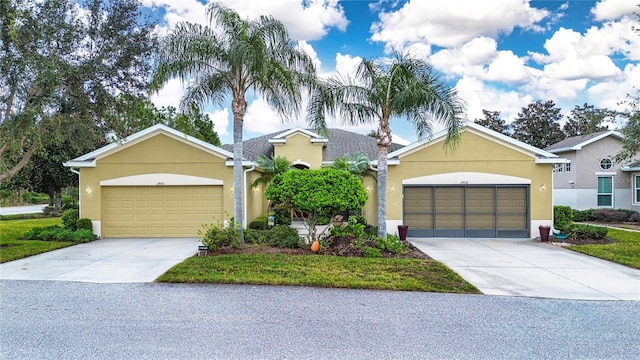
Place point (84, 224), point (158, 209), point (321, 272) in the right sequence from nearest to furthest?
point (321, 272), point (84, 224), point (158, 209)

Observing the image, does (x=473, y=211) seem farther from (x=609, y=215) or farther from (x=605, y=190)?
(x=605, y=190)

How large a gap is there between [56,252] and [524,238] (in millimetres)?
16653

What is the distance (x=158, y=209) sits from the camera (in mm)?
14172

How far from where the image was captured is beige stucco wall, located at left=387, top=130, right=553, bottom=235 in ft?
47.2

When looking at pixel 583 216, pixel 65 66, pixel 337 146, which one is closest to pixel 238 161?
pixel 65 66

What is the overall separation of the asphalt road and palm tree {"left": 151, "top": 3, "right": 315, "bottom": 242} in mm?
4939

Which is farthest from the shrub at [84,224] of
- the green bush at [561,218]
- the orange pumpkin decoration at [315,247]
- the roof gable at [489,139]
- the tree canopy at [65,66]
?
the green bush at [561,218]

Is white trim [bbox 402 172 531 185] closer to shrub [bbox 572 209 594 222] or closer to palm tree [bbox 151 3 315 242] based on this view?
palm tree [bbox 151 3 315 242]

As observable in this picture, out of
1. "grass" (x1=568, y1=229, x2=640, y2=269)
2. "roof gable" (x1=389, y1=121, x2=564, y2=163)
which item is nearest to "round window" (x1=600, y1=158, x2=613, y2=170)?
"grass" (x1=568, y1=229, x2=640, y2=269)

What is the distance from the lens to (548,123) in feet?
123

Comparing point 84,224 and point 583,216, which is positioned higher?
point 84,224

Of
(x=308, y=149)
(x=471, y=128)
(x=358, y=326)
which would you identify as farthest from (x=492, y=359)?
(x=308, y=149)

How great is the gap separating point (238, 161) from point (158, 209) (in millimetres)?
5183

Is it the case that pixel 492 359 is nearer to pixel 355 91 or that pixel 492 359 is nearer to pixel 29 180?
pixel 355 91
